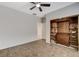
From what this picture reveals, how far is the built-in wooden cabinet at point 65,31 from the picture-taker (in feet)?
5.25

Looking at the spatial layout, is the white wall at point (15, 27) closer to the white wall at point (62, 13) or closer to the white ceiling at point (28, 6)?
the white ceiling at point (28, 6)

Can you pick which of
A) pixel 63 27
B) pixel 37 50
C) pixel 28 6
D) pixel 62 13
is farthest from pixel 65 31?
pixel 28 6

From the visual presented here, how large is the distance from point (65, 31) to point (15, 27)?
2.84ft

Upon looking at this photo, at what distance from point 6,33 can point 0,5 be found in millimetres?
475

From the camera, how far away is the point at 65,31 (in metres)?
1.66

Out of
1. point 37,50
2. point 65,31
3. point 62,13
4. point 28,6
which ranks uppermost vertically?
point 28,6

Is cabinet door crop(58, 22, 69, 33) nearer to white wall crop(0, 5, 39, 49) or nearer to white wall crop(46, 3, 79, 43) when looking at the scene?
white wall crop(46, 3, 79, 43)

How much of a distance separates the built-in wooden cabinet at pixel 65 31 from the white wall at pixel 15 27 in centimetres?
33

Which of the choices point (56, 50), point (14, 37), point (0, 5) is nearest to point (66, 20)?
point (56, 50)

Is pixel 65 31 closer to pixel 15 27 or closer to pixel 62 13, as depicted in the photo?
pixel 62 13

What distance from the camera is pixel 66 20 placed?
1646mm

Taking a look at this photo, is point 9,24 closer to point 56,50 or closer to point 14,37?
point 14,37

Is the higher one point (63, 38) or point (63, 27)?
point (63, 27)

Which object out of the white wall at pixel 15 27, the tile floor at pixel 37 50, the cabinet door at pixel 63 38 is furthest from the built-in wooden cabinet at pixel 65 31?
the white wall at pixel 15 27
